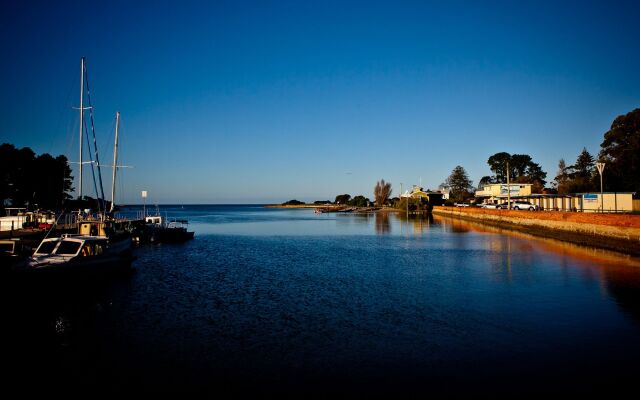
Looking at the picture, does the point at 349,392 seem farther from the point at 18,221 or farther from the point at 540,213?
the point at 540,213

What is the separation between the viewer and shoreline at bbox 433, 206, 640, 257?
92.6ft

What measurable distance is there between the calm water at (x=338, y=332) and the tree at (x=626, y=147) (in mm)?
38345

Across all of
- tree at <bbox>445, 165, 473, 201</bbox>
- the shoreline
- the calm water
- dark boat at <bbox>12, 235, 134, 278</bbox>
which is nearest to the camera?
the calm water

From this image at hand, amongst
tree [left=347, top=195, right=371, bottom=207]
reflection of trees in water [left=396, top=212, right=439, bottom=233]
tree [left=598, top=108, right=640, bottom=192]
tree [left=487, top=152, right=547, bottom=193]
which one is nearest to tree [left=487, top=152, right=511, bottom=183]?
tree [left=487, top=152, right=547, bottom=193]

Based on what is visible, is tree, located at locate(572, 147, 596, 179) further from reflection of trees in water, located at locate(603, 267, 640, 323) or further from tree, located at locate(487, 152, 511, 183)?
reflection of trees in water, located at locate(603, 267, 640, 323)

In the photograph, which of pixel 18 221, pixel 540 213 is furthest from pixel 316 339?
pixel 540 213

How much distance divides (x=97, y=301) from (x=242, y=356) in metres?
9.19

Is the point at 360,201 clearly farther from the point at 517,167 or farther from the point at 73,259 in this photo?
the point at 73,259

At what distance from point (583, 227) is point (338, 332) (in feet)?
102

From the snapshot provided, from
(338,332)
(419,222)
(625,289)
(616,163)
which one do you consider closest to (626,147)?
(616,163)

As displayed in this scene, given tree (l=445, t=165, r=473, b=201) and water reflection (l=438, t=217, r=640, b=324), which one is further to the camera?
tree (l=445, t=165, r=473, b=201)

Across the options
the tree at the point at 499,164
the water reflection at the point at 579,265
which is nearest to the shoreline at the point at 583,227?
the water reflection at the point at 579,265

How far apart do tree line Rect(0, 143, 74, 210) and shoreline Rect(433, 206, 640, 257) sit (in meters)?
55.9

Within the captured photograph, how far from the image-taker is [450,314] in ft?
46.7
